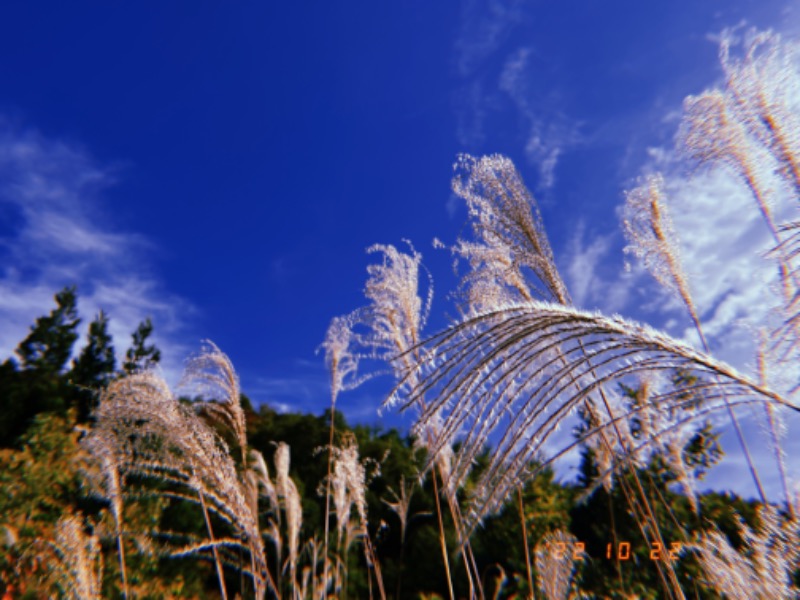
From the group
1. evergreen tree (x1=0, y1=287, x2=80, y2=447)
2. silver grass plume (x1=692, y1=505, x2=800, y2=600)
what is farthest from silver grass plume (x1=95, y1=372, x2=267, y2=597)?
evergreen tree (x1=0, y1=287, x2=80, y2=447)

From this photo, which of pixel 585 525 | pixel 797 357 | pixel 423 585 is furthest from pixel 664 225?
pixel 423 585

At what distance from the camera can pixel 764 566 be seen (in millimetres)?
2215

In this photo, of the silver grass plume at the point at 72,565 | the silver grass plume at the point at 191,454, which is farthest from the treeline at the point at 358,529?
the silver grass plume at the point at 191,454

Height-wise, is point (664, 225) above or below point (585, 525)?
above

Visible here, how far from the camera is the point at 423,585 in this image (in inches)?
362

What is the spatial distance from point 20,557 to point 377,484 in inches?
338

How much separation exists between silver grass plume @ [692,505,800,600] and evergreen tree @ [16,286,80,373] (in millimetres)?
20655

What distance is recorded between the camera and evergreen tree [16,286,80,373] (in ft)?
60.3

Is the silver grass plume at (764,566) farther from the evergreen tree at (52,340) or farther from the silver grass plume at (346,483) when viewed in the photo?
the evergreen tree at (52,340)

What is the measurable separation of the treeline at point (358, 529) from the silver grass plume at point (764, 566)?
0.66 feet

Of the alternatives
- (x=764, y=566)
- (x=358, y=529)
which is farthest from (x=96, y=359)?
(x=764, y=566)

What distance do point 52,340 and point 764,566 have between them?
74.1 feet

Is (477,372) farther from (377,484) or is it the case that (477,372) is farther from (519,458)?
(377,484)

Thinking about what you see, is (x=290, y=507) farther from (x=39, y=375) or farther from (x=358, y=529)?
(x=39, y=375)
